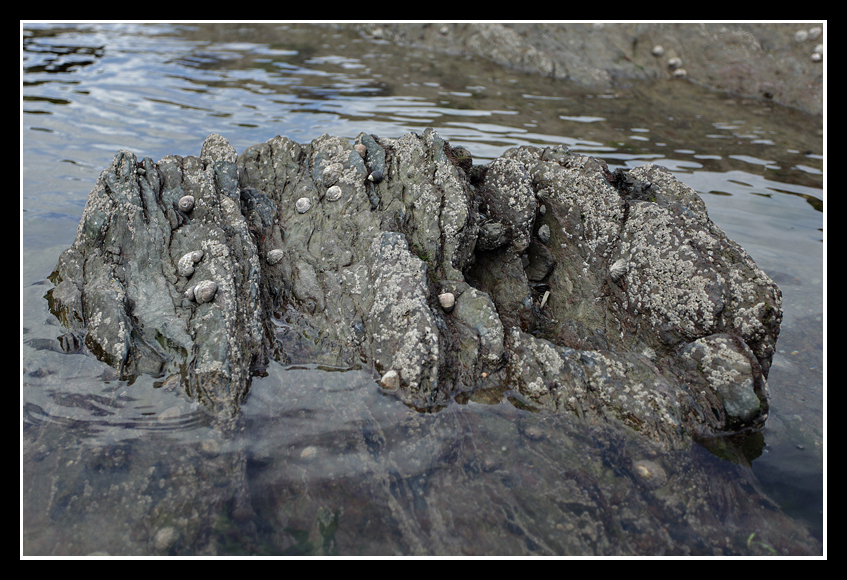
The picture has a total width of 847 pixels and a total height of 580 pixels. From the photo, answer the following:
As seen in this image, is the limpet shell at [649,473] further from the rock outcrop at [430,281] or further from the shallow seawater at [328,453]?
the rock outcrop at [430,281]

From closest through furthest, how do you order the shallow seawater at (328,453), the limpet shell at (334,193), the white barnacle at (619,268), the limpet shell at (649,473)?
1. the shallow seawater at (328,453)
2. the limpet shell at (649,473)
3. the white barnacle at (619,268)
4. the limpet shell at (334,193)

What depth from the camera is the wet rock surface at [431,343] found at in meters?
4.09

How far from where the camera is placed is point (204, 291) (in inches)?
206

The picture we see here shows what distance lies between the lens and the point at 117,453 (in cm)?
443

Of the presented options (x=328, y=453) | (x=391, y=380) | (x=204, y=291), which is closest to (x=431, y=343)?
(x=391, y=380)

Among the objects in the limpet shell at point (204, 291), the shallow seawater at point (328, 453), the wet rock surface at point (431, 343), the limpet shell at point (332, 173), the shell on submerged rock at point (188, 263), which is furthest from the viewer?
the limpet shell at point (332, 173)

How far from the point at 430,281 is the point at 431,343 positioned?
87 cm

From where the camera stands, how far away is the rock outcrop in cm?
499

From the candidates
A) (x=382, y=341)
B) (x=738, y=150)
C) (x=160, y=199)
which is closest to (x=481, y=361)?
(x=382, y=341)

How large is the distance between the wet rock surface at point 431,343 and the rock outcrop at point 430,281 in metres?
0.02

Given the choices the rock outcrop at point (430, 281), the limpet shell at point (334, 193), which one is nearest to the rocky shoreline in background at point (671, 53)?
the rock outcrop at point (430, 281)

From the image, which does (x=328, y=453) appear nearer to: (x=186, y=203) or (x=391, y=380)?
(x=391, y=380)

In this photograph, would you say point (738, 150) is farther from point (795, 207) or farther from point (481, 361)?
point (481, 361)

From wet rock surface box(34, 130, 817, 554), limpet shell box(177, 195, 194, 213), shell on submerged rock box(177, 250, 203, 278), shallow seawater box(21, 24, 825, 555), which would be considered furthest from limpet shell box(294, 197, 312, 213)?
shallow seawater box(21, 24, 825, 555)
